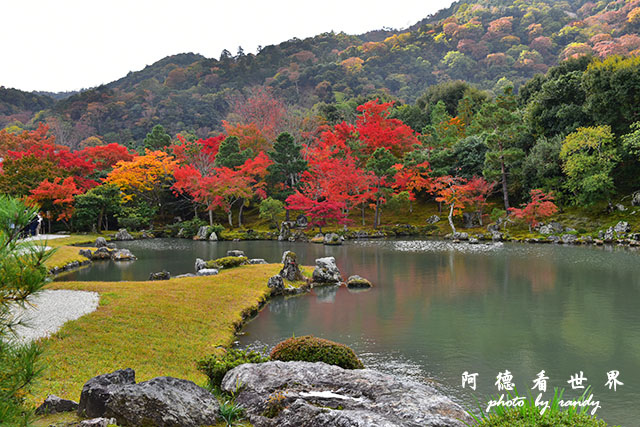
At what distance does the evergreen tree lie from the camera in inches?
107

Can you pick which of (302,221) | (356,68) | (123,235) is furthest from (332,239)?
(356,68)

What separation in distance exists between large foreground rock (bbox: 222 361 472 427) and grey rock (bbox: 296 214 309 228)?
3361cm

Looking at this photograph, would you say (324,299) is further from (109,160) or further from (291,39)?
(291,39)

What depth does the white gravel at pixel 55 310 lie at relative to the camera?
9.76 m

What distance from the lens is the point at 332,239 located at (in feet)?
112

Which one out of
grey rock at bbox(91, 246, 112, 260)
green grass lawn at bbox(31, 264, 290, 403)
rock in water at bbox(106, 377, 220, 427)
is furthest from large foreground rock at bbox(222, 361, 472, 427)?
grey rock at bbox(91, 246, 112, 260)

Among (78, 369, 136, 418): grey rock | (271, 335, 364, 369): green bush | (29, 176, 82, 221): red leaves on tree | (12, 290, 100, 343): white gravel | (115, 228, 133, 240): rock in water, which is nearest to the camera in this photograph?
(78, 369, 136, 418): grey rock

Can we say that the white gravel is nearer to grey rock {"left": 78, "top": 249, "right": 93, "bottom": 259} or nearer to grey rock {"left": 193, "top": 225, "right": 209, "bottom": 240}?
grey rock {"left": 78, "top": 249, "right": 93, "bottom": 259}

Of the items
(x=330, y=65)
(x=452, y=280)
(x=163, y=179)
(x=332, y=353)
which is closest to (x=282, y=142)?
(x=163, y=179)

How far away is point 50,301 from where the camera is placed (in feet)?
41.0

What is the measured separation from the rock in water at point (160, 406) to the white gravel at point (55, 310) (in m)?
5.26

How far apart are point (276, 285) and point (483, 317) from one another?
8.26 m

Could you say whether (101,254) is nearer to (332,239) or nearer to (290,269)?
(290,269)

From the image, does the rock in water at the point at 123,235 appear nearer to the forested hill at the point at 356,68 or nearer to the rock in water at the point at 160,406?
the forested hill at the point at 356,68
